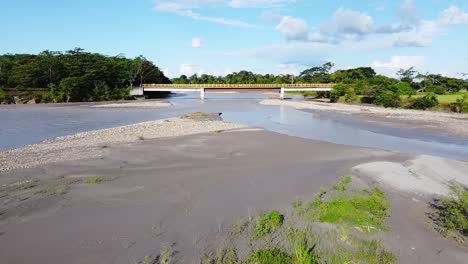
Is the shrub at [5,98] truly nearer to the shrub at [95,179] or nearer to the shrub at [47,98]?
the shrub at [47,98]

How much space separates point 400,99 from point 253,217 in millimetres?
65608

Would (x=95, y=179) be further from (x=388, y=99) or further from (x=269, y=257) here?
(x=388, y=99)

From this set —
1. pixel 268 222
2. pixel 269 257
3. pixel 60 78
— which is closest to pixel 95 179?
Answer: pixel 268 222

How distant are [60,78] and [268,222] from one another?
279ft

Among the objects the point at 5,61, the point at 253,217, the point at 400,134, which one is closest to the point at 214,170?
the point at 253,217

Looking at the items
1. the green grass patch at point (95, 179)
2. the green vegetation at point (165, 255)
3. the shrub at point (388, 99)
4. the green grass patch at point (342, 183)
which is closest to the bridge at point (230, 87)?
the shrub at point (388, 99)

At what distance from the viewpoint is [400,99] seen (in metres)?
66.8

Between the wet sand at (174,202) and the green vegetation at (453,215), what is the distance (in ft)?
1.14

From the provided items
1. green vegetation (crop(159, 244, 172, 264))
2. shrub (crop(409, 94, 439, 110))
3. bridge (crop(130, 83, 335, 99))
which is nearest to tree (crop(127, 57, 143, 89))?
bridge (crop(130, 83, 335, 99))

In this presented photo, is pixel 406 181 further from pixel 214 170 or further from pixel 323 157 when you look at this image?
pixel 214 170

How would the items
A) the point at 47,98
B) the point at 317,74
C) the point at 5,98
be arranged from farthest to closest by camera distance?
the point at 317,74
the point at 47,98
the point at 5,98

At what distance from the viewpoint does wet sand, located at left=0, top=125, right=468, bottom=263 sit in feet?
24.4

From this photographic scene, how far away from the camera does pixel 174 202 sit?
10477mm

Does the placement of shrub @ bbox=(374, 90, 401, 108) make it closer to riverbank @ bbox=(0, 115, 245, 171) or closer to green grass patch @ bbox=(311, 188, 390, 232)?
riverbank @ bbox=(0, 115, 245, 171)
